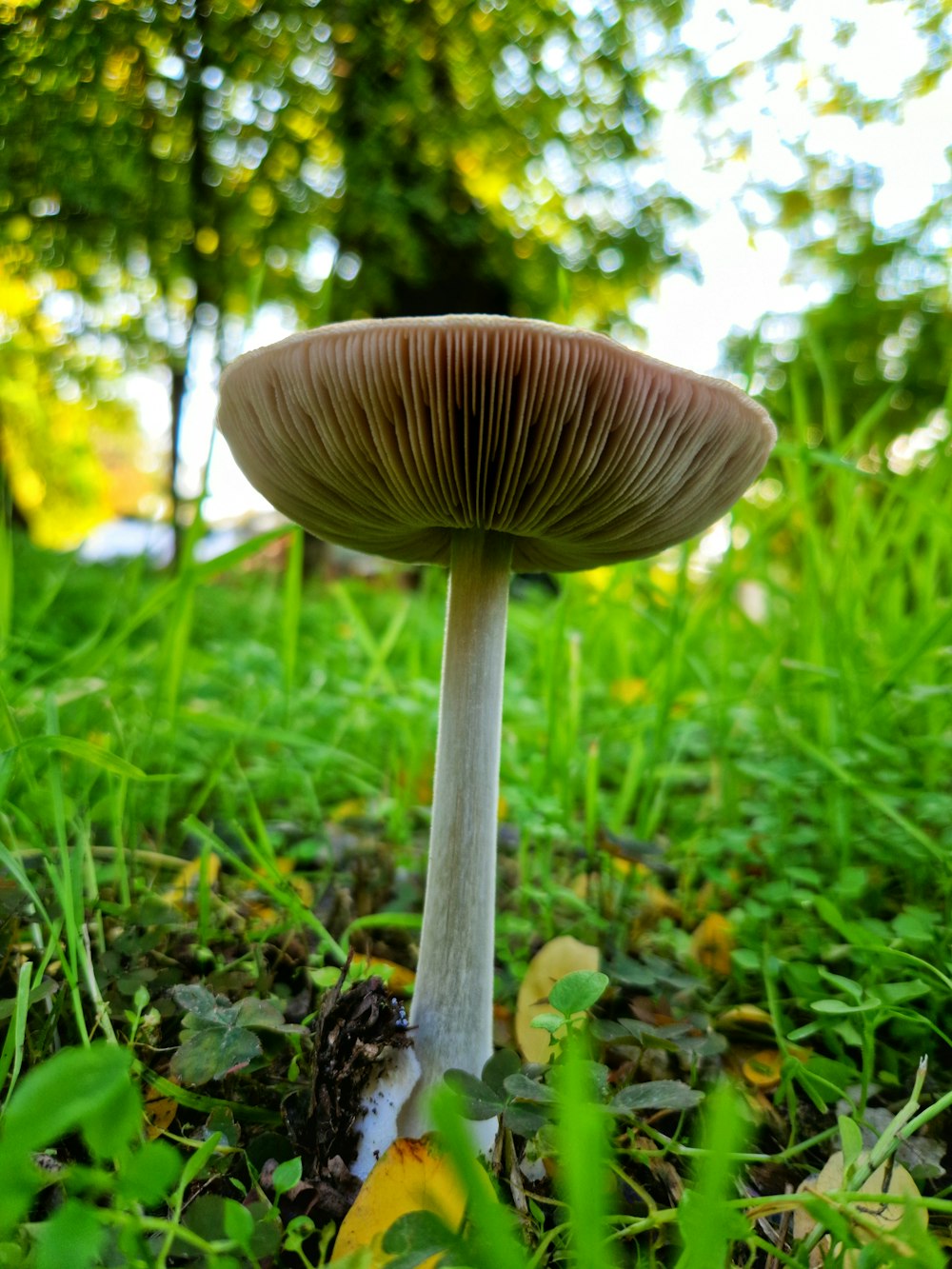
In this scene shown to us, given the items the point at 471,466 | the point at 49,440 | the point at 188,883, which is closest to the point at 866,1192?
the point at 471,466

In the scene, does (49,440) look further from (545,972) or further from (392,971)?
(545,972)

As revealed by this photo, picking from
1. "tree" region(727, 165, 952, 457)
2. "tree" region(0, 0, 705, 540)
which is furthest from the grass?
"tree" region(727, 165, 952, 457)

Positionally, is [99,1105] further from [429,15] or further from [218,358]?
[218,358]

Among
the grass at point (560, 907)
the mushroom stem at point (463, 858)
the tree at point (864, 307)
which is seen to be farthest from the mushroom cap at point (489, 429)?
the tree at point (864, 307)

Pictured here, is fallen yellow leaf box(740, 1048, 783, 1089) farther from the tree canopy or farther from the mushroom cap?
the tree canopy

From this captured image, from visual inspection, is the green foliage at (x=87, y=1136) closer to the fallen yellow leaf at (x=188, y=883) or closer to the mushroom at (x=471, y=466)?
the mushroom at (x=471, y=466)

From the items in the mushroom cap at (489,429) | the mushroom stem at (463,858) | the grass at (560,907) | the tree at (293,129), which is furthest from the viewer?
the tree at (293,129)

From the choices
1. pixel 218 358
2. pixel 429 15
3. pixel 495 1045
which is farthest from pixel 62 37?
pixel 218 358
